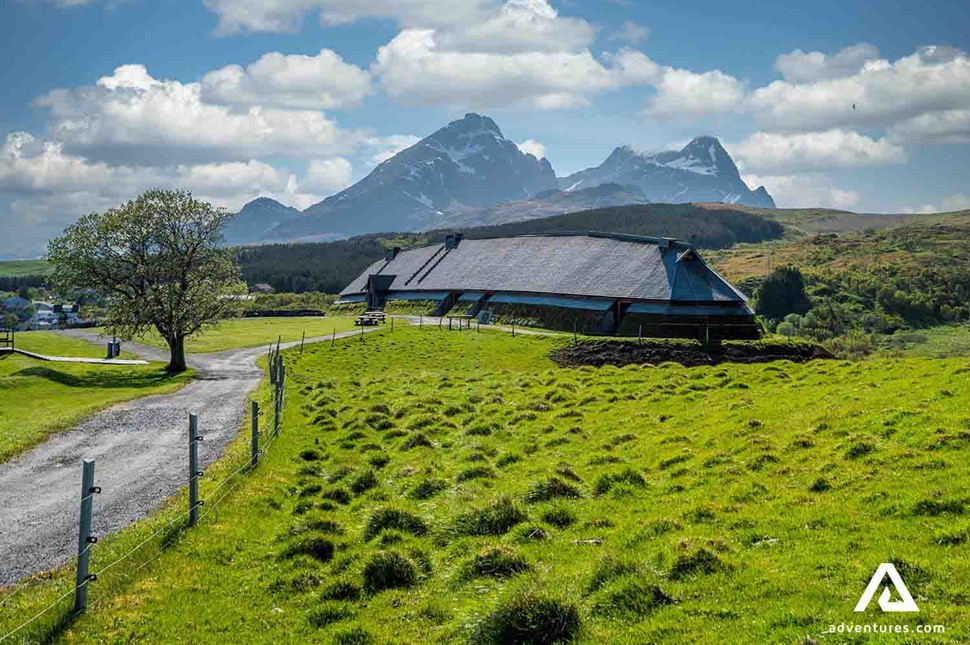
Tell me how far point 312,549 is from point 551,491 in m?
5.51

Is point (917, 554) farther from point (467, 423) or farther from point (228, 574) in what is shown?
point (467, 423)

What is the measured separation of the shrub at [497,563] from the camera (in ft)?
39.6

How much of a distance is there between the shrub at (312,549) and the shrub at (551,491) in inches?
183

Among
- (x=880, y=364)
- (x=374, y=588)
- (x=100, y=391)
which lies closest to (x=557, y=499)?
(x=374, y=588)

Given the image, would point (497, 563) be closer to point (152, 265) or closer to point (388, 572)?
point (388, 572)

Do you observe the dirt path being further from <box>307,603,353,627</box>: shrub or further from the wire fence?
<box>307,603,353,627</box>: shrub

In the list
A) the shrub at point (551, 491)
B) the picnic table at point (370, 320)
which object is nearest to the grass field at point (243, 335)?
the picnic table at point (370, 320)

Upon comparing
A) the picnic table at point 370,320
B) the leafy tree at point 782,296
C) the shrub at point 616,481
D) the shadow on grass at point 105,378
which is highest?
the leafy tree at point 782,296

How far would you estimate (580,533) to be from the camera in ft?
45.7


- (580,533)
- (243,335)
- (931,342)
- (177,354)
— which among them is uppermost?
(580,533)

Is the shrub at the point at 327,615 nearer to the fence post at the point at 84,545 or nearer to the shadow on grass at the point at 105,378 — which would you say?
the fence post at the point at 84,545

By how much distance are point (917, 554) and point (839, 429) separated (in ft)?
29.2

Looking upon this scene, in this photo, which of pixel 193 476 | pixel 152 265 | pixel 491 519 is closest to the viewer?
pixel 491 519

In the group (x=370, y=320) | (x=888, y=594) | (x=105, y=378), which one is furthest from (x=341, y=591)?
(x=370, y=320)
